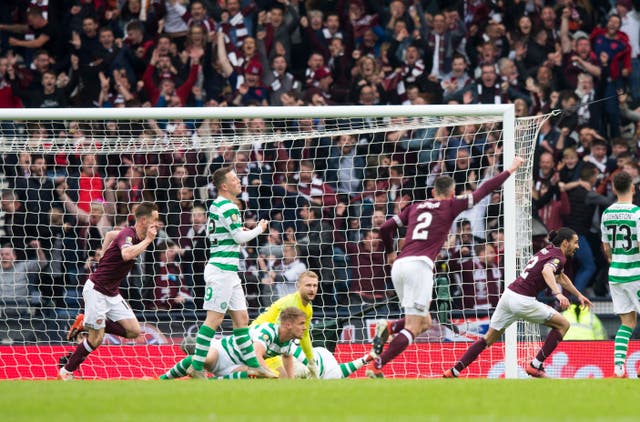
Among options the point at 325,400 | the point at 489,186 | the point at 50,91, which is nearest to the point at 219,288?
the point at 489,186

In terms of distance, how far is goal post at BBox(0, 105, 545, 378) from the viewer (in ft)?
45.8

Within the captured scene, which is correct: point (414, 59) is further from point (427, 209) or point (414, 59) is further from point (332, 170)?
point (427, 209)

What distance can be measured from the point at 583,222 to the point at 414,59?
12.9ft

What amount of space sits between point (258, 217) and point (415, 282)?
4576 mm

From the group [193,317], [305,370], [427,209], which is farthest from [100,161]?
[427,209]

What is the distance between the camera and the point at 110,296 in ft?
41.1

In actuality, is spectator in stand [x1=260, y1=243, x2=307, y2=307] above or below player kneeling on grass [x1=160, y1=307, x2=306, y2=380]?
above

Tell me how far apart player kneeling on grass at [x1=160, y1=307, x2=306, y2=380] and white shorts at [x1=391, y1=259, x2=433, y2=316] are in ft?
3.52

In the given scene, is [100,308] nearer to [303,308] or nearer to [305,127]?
[303,308]

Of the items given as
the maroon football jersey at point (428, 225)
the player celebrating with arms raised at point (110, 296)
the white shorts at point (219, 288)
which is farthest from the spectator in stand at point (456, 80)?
the white shorts at point (219, 288)

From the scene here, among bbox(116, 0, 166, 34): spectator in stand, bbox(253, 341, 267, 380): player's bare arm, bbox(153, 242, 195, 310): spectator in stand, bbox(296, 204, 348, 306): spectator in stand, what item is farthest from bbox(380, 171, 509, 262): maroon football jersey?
bbox(116, 0, 166, 34): spectator in stand

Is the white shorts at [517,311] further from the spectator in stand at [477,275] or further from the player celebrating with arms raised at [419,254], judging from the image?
the spectator in stand at [477,275]

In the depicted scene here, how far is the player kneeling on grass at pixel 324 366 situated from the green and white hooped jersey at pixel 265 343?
0.50 m

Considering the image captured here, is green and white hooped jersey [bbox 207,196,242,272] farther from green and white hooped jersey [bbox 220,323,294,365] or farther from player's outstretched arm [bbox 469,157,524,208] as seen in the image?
player's outstretched arm [bbox 469,157,524,208]
